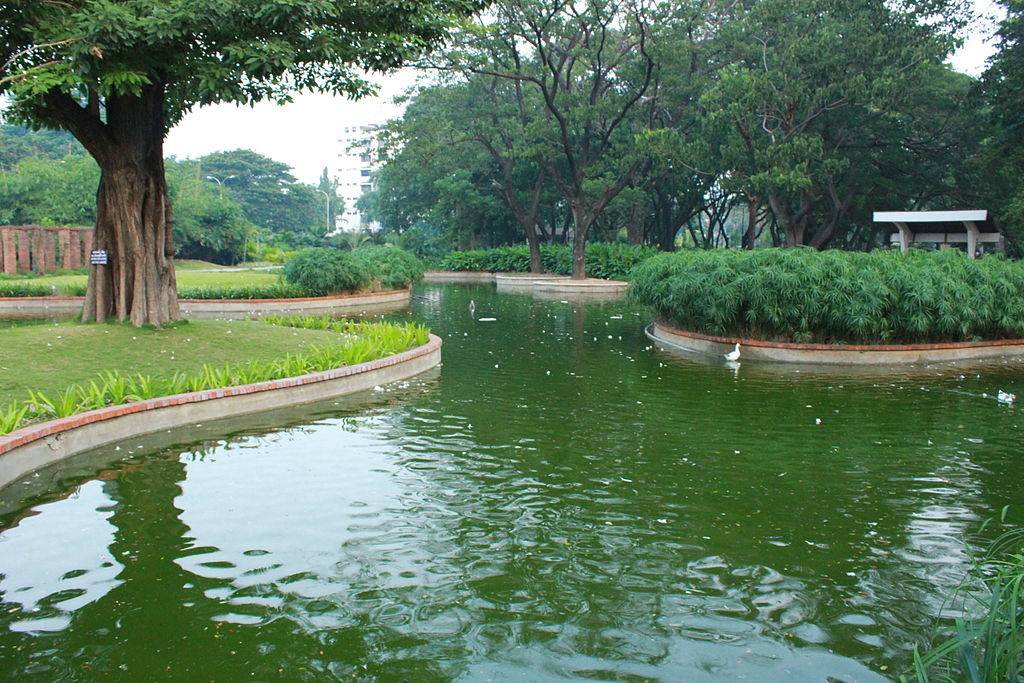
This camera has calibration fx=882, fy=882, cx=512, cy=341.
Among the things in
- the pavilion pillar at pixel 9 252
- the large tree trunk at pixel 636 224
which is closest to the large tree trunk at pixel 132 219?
the pavilion pillar at pixel 9 252

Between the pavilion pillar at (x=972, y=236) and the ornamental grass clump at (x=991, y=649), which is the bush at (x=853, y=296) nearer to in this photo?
the pavilion pillar at (x=972, y=236)

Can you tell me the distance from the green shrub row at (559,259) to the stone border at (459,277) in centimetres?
81

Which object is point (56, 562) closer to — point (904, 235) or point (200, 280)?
point (904, 235)

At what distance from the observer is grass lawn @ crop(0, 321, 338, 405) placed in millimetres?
10688

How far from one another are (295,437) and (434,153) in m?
30.2

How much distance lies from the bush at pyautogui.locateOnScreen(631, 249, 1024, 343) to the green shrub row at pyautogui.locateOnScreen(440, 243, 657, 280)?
16.2 m

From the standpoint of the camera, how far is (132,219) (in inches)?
520

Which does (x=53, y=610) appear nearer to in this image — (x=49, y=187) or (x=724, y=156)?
(x=724, y=156)

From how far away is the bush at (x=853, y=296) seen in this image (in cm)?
1555

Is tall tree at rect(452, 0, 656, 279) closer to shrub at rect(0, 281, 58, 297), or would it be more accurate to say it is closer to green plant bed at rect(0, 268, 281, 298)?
green plant bed at rect(0, 268, 281, 298)

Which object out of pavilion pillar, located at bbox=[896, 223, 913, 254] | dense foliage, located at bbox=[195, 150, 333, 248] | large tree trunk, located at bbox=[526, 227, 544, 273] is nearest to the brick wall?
large tree trunk, located at bbox=[526, 227, 544, 273]

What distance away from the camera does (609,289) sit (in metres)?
35.4

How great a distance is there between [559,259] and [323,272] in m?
20.7

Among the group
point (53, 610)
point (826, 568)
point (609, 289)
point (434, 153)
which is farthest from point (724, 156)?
point (53, 610)
